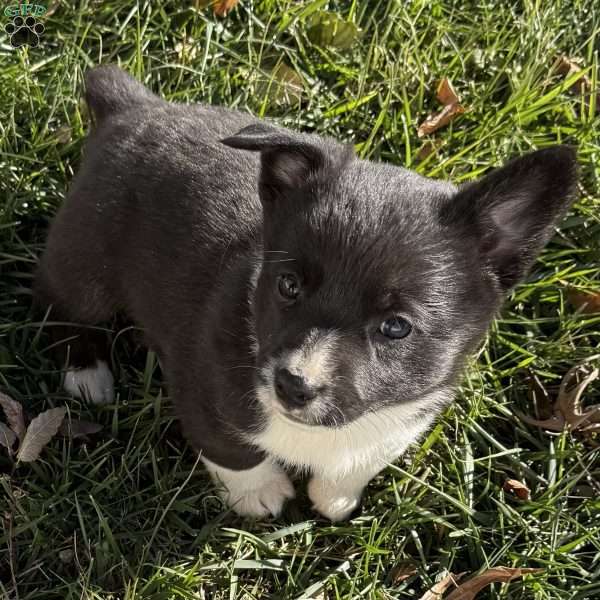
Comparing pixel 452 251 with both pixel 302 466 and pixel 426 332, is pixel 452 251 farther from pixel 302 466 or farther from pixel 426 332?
pixel 302 466

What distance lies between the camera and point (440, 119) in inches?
179

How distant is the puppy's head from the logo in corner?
2.05 metres

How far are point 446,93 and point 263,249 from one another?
193 cm

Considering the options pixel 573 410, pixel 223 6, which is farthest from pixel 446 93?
pixel 573 410

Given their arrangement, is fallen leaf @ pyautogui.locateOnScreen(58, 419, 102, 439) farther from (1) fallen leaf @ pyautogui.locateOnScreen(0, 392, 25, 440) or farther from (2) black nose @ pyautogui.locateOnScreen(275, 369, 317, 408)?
(2) black nose @ pyautogui.locateOnScreen(275, 369, 317, 408)

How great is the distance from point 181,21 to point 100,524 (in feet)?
8.28

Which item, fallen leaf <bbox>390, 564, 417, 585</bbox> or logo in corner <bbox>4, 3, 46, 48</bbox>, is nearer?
fallen leaf <bbox>390, 564, 417, 585</bbox>

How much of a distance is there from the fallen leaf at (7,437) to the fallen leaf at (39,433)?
0.14 feet

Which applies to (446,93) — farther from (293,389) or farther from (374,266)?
(293,389)

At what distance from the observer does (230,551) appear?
12.3 feet

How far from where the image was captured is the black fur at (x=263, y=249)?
9.14ft

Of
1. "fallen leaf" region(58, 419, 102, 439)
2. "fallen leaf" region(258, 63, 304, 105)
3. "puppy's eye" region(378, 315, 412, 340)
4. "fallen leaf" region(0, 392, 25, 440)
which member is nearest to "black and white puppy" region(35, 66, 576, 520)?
"puppy's eye" region(378, 315, 412, 340)

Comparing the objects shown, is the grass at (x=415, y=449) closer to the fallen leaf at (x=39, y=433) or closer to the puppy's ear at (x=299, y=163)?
the fallen leaf at (x=39, y=433)

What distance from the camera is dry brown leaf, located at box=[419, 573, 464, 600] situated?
12.0ft
